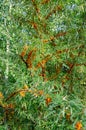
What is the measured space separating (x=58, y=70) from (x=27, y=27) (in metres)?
0.42

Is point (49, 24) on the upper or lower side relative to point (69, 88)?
upper

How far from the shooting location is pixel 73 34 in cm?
264

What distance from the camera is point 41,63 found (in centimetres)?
244

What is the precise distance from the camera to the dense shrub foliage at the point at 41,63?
7.04 ft

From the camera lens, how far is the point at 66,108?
2004 mm

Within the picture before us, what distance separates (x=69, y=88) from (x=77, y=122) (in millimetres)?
641

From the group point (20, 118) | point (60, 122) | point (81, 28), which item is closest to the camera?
point (60, 122)

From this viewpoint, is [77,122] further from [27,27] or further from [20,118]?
[27,27]

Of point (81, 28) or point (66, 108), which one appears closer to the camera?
point (66, 108)

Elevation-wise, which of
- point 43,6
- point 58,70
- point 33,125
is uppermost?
point 43,6

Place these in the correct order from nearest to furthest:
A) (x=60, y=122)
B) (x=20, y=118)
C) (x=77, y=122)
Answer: (x=77, y=122) < (x=60, y=122) < (x=20, y=118)

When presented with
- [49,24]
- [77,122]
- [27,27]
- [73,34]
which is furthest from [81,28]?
[77,122]

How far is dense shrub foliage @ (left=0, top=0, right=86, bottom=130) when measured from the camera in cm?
214

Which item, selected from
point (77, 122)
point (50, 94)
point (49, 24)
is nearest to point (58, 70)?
point (49, 24)
